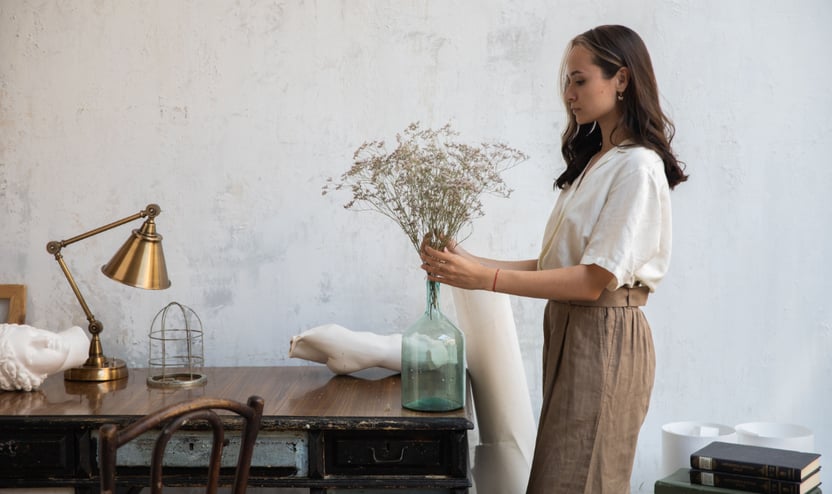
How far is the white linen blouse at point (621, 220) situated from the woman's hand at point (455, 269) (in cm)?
21

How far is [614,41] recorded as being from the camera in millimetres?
2039

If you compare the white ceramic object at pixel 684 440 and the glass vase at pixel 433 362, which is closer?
the glass vase at pixel 433 362

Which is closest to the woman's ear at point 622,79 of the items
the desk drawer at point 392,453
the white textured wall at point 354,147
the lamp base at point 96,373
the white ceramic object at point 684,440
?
the white textured wall at point 354,147

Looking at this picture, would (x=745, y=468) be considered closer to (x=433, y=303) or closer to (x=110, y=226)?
(x=433, y=303)

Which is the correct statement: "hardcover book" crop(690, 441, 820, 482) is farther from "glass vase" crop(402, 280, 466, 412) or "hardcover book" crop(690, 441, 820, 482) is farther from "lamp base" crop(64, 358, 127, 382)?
"lamp base" crop(64, 358, 127, 382)

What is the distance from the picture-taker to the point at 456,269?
201 cm

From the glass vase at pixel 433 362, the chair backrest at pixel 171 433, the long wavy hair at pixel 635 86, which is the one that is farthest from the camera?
the glass vase at pixel 433 362

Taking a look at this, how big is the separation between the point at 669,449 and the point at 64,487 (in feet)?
5.64

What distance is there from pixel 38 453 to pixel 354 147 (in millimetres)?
1336

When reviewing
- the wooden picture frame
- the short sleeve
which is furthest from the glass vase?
the wooden picture frame

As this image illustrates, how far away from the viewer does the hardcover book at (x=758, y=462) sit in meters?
2.06

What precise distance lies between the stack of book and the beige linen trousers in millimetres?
233

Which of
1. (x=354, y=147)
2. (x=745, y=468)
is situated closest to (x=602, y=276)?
(x=745, y=468)

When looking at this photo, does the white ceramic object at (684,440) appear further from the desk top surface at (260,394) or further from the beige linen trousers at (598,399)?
the desk top surface at (260,394)
